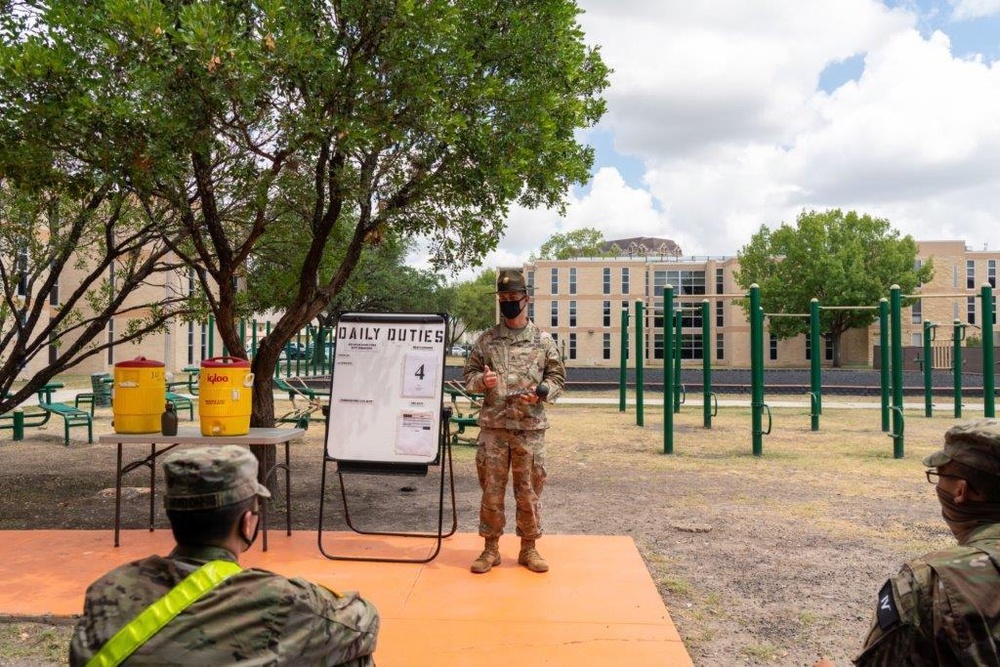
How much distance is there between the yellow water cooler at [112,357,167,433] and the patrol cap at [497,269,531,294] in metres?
2.74

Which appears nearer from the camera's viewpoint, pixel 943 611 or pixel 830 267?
pixel 943 611

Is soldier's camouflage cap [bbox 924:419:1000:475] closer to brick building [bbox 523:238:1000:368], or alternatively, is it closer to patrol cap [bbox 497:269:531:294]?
patrol cap [bbox 497:269:531:294]

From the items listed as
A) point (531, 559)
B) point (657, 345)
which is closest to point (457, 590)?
point (531, 559)

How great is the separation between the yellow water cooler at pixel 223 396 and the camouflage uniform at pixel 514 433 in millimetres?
1675

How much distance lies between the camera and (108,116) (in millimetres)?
5523

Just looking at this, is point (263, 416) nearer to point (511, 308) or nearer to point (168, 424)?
point (168, 424)

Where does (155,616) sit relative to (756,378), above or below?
below

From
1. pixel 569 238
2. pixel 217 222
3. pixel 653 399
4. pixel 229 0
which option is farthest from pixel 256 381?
pixel 569 238

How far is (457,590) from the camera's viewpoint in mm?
4934

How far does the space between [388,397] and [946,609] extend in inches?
182

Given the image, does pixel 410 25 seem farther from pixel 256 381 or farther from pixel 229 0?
pixel 256 381

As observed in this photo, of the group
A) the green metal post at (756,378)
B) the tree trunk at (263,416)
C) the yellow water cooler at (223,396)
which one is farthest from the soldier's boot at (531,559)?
the green metal post at (756,378)

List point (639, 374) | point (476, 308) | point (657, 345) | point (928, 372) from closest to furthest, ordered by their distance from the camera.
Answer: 1. point (639, 374)
2. point (928, 372)
3. point (657, 345)
4. point (476, 308)

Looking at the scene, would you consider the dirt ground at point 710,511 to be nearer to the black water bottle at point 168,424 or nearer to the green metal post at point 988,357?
the green metal post at point 988,357
